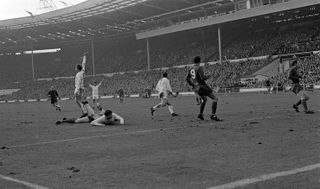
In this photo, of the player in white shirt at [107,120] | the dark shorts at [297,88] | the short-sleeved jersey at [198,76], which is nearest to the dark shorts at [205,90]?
the short-sleeved jersey at [198,76]

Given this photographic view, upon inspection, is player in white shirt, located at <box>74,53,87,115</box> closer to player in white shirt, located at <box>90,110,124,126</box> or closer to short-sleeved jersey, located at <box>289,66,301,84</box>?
player in white shirt, located at <box>90,110,124,126</box>

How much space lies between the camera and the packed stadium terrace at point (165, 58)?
53531 mm

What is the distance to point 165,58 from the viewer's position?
71375 mm

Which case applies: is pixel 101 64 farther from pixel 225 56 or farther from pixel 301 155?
pixel 301 155

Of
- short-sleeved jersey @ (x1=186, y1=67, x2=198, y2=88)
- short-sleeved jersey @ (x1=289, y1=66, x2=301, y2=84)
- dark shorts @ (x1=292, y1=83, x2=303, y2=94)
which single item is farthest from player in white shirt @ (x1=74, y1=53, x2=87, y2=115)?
dark shorts @ (x1=292, y1=83, x2=303, y2=94)

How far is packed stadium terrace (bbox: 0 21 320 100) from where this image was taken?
53.5 metres

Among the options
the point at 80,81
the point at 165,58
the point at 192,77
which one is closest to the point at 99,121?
the point at 192,77

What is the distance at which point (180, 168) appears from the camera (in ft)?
21.6

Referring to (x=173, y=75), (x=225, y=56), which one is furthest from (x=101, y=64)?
(x=225, y=56)

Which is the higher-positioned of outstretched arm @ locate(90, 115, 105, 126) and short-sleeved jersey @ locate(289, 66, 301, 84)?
short-sleeved jersey @ locate(289, 66, 301, 84)

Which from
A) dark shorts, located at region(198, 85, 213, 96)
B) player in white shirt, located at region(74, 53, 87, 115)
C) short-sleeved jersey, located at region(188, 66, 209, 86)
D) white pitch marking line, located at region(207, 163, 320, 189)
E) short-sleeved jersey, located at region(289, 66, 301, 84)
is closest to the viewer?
white pitch marking line, located at region(207, 163, 320, 189)

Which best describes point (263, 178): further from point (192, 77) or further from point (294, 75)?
point (294, 75)

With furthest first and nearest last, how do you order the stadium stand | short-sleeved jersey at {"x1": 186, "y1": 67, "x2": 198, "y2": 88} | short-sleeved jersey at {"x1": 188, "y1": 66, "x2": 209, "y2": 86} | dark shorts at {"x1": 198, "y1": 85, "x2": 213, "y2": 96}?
the stadium stand
short-sleeved jersey at {"x1": 186, "y1": 67, "x2": 198, "y2": 88}
short-sleeved jersey at {"x1": 188, "y1": 66, "x2": 209, "y2": 86}
dark shorts at {"x1": 198, "y1": 85, "x2": 213, "y2": 96}

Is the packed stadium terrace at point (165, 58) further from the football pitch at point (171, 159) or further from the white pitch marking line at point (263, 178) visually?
the white pitch marking line at point (263, 178)
